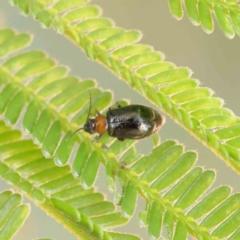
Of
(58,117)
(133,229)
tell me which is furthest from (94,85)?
(133,229)

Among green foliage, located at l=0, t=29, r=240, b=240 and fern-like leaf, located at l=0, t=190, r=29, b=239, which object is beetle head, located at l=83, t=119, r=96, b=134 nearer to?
green foliage, located at l=0, t=29, r=240, b=240

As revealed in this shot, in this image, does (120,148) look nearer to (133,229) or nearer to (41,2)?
(41,2)

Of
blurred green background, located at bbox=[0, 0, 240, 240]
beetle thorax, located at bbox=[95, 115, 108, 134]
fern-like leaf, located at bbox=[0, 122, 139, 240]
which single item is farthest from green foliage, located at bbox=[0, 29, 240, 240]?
blurred green background, located at bbox=[0, 0, 240, 240]

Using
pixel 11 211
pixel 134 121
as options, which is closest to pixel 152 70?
pixel 134 121

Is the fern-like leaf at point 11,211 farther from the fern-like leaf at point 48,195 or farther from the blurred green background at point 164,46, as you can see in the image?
the blurred green background at point 164,46

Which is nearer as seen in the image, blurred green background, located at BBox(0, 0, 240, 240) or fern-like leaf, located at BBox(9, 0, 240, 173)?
fern-like leaf, located at BBox(9, 0, 240, 173)

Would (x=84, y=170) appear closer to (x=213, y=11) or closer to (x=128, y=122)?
(x=128, y=122)
